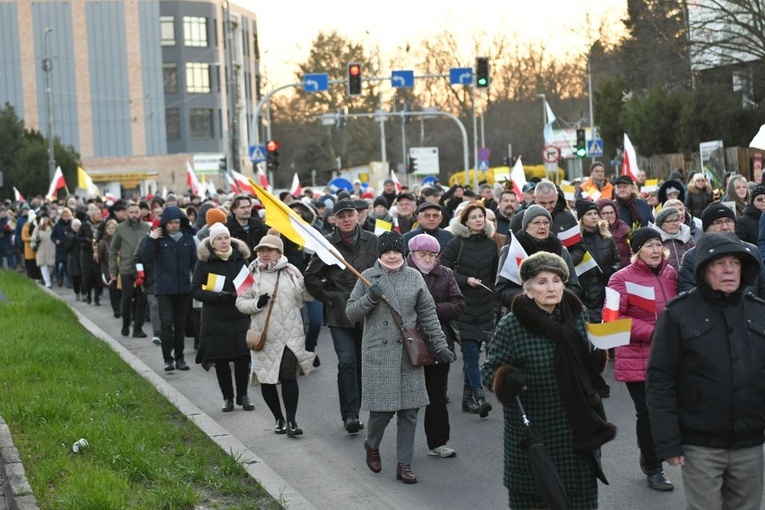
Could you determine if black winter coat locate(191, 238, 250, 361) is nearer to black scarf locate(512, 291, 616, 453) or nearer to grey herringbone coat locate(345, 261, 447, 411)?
grey herringbone coat locate(345, 261, 447, 411)

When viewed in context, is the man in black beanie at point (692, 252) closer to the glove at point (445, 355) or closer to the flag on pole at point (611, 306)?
the flag on pole at point (611, 306)

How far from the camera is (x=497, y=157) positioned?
87.2 meters

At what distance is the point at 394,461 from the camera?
932 centimetres

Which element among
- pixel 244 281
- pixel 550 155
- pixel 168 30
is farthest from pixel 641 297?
pixel 168 30

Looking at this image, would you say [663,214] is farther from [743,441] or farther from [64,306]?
[64,306]

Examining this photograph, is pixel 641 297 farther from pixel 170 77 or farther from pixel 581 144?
pixel 170 77

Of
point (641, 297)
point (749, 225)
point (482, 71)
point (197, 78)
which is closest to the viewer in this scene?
point (641, 297)

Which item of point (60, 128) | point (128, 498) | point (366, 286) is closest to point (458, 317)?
point (366, 286)

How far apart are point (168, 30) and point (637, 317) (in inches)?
2976

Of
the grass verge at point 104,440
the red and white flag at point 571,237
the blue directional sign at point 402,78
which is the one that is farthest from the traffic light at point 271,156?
the red and white flag at point 571,237

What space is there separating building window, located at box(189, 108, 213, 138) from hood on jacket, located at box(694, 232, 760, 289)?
257ft

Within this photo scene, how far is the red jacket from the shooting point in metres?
7.96

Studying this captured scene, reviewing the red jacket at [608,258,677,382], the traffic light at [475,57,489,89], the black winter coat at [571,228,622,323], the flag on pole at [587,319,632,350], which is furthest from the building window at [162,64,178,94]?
the flag on pole at [587,319,632,350]

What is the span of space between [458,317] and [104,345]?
22.5ft
